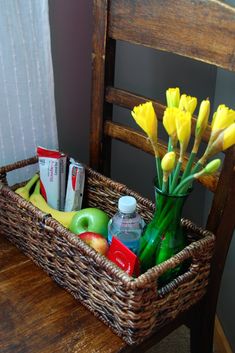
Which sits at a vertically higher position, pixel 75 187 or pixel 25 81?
pixel 25 81

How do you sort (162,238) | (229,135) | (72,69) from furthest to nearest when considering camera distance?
1. (72,69)
2. (162,238)
3. (229,135)

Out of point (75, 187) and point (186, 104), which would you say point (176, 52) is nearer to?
point (186, 104)

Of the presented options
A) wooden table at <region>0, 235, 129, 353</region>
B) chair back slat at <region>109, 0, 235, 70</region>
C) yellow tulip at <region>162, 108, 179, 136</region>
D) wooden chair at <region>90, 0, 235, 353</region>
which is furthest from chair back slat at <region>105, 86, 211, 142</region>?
wooden table at <region>0, 235, 129, 353</region>

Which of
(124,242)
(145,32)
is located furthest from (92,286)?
(145,32)

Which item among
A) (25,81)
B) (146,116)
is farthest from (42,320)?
(25,81)

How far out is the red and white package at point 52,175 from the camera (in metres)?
1.01

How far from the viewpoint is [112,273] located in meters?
0.70

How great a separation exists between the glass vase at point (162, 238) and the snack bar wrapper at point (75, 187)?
255mm

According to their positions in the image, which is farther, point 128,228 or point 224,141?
point 128,228

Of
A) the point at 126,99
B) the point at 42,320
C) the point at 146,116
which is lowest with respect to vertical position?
the point at 42,320

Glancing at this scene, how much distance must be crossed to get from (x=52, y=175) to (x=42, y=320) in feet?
1.09

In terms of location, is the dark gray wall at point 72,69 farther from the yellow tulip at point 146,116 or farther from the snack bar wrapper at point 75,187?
the yellow tulip at point 146,116

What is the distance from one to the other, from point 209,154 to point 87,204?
0.42m

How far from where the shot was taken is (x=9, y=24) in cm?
95
